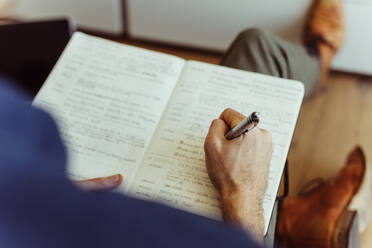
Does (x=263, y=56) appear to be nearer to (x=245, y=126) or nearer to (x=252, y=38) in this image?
(x=252, y=38)

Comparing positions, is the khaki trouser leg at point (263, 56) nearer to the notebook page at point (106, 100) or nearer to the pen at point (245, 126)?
the notebook page at point (106, 100)

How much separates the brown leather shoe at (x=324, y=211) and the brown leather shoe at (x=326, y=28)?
11.7 inches

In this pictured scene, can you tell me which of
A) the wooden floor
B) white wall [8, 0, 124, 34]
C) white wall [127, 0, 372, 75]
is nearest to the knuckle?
the wooden floor

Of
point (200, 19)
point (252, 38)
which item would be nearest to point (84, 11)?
point (200, 19)

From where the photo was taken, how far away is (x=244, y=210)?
67cm

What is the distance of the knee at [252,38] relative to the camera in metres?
1.04

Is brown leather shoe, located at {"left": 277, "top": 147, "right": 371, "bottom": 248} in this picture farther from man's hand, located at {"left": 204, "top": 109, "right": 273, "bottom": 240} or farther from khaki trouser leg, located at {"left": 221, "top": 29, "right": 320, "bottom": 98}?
A: man's hand, located at {"left": 204, "top": 109, "right": 273, "bottom": 240}

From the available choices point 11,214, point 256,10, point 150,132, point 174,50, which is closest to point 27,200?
point 11,214

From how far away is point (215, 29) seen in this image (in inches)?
57.2

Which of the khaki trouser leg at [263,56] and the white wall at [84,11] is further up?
the khaki trouser leg at [263,56]

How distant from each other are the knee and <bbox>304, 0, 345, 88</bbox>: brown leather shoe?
1.03ft

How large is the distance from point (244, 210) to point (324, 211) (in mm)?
459

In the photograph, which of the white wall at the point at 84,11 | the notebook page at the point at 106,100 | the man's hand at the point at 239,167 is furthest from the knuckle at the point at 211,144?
the white wall at the point at 84,11

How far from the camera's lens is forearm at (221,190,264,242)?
66cm
